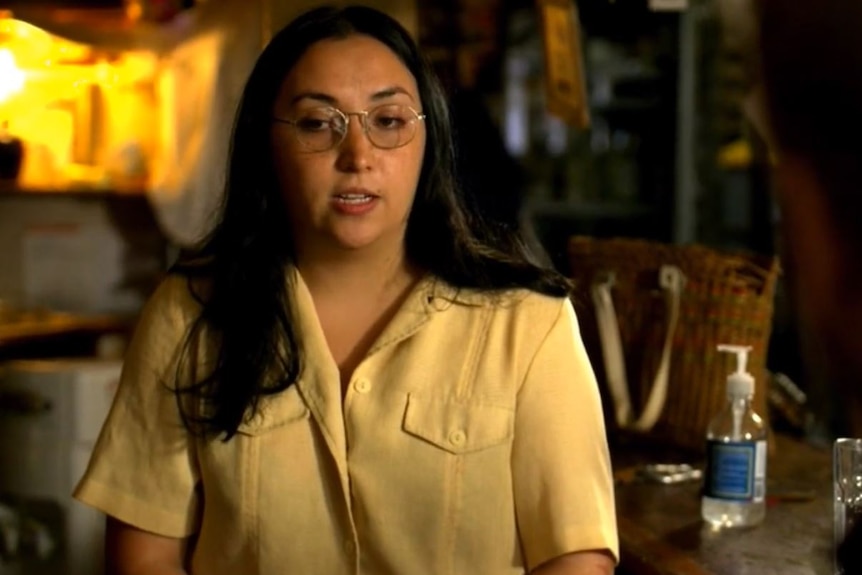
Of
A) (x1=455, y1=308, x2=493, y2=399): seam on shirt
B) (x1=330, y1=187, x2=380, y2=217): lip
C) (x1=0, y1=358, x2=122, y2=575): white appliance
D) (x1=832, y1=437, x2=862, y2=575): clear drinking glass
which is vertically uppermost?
(x1=330, y1=187, x2=380, y2=217): lip

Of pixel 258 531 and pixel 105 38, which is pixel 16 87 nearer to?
pixel 105 38

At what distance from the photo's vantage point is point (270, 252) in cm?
189

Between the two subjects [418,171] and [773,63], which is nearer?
[773,63]

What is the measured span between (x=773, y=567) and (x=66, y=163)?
2.71 metres

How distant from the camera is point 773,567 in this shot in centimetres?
Result: 195

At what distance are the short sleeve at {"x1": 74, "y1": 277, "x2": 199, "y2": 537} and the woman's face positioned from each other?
25 centimetres

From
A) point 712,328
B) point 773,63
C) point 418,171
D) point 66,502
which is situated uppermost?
point 773,63

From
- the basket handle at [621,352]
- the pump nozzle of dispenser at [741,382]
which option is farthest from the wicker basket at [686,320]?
the pump nozzle of dispenser at [741,382]

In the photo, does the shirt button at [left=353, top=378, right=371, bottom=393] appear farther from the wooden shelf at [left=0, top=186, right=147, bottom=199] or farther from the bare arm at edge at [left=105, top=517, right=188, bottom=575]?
the wooden shelf at [left=0, top=186, right=147, bottom=199]

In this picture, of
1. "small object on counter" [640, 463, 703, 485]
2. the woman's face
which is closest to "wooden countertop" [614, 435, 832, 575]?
"small object on counter" [640, 463, 703, 485]

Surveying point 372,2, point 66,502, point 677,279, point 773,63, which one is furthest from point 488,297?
point 66,502

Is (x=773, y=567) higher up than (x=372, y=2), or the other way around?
(x=372, y=2)

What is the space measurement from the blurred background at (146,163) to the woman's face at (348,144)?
0.91 metres

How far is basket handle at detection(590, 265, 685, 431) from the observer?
2.63 meters
